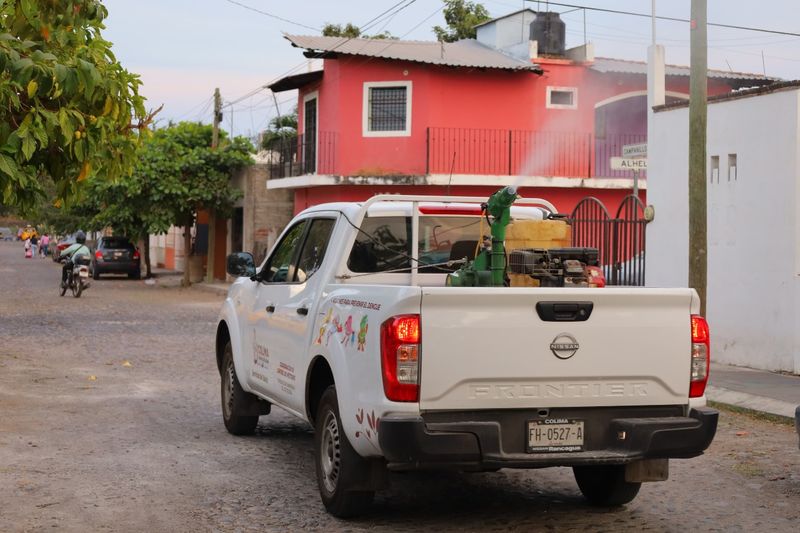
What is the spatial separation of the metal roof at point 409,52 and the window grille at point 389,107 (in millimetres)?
1102

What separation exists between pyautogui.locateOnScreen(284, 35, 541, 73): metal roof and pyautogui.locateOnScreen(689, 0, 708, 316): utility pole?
1723 cm

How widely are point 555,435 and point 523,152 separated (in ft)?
85.9

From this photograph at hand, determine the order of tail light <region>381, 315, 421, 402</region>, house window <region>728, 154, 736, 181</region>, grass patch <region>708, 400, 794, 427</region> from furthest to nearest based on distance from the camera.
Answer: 1. house window <region>728, 154, 736, 181</region>
2. grass patch <region>708, 400, 794, 427</region>
3. tail light <region>381, 315, 421, 402</region>

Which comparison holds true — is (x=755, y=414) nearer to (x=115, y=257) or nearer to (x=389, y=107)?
(x=389, y=107)

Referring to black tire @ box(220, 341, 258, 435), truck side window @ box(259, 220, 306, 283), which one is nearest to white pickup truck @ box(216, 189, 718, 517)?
truck side window @ box(259, 220, 306, 283)

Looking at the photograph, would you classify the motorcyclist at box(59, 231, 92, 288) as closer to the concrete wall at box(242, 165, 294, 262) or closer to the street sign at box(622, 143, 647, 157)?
the concrete wall at box(242, 165, 294, 262)

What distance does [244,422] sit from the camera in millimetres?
9406

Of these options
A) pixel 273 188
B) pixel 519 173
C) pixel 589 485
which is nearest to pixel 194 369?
pixel 589 485

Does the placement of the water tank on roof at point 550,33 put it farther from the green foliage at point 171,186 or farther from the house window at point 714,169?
the house window at point 714,169

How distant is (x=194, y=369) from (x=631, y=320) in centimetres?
932

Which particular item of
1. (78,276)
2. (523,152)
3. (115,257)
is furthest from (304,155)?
(115,257)

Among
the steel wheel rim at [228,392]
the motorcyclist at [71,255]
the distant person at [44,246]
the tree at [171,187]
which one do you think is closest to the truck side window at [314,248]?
the steel wheel rim at [228,392]

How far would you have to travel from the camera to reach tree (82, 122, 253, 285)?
37.5 metres

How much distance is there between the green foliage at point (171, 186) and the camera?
1475 inches
